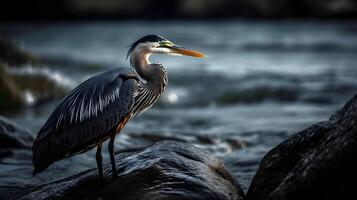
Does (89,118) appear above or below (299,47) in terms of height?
above

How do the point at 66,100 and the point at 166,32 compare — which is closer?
the point at 66,100

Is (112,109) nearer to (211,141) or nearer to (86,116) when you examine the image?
(86,116)

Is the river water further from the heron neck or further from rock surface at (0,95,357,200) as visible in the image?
the heron neck

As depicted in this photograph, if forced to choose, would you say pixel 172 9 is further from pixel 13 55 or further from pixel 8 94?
pixel 8 94

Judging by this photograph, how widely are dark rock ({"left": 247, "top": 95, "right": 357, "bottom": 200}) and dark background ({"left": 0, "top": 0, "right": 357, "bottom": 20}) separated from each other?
34583 mm

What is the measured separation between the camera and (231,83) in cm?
1473

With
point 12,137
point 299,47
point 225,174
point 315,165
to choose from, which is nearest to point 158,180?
point 225,174

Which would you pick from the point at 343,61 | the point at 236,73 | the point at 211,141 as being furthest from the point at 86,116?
the point at 343,61

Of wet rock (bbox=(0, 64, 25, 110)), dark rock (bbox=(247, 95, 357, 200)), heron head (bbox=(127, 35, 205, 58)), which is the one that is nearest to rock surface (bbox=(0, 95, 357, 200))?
dark rock (bbox=(247, 95, 357, 200))

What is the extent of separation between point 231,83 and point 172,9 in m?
28.6

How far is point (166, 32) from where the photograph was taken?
29.7 meters

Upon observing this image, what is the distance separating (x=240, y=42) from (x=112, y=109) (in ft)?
66.1

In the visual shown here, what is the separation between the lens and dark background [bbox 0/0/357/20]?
39.7 meters

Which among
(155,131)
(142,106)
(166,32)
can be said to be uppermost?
(142,106)
